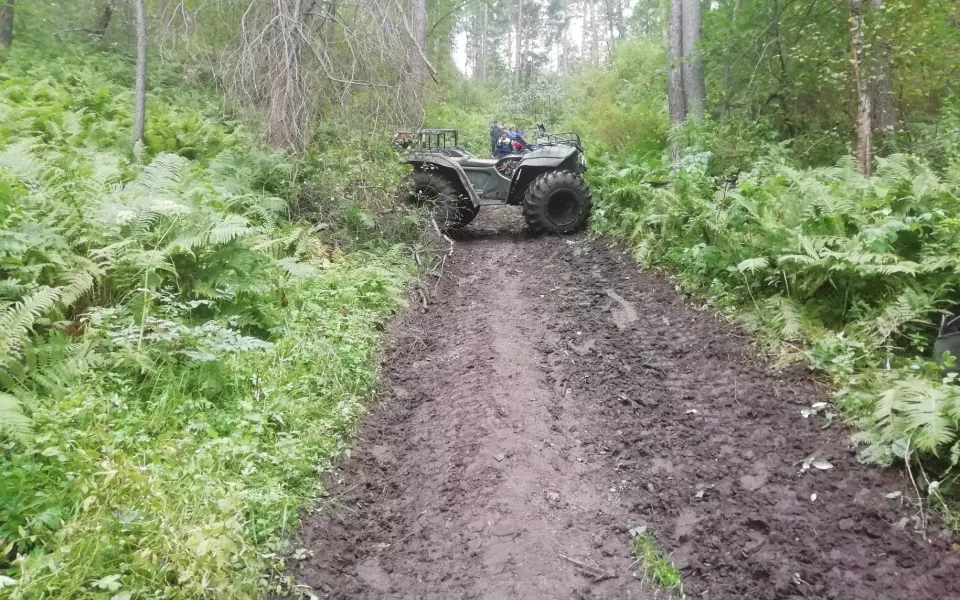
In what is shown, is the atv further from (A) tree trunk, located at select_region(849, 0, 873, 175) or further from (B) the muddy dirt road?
(B) the muddy dirt road

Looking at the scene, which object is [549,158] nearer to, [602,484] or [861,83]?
[861,83]

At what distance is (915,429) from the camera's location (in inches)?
116

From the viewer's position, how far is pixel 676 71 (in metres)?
10.4

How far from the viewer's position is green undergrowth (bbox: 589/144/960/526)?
306 centimetres

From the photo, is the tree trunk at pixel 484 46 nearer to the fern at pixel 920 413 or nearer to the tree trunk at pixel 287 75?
the tree trunk at pixel 287 75

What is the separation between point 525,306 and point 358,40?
3907mm

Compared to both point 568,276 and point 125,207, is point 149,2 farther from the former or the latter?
point 568,276

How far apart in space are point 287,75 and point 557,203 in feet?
13.6

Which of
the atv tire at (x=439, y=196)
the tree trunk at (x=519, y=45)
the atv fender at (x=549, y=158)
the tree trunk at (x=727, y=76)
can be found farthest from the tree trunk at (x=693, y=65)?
the tree trunk at (x=519, y=45)

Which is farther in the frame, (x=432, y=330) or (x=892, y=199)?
(x=432, y=330)

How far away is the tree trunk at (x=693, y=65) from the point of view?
1001cm

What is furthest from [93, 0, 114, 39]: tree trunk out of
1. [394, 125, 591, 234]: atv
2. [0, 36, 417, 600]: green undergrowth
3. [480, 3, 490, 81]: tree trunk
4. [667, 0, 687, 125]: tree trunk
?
[480, 3, 490, 81]: tree trunk

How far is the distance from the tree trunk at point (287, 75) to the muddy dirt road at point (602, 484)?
3.37 meters

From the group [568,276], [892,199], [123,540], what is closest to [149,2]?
[568,276]
